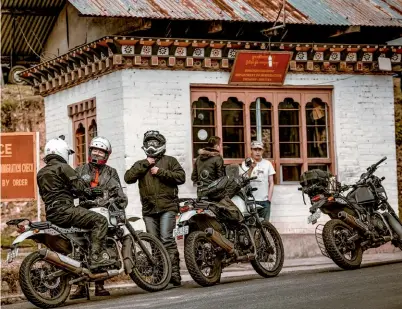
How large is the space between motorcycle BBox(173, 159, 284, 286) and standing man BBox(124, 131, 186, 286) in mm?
315

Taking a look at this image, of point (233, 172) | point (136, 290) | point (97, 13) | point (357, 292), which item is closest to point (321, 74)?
point (233, 172)

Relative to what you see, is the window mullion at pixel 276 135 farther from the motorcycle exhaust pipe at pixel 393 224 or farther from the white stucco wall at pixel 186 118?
the motorcycle exhaust pipe at pixel 393 224

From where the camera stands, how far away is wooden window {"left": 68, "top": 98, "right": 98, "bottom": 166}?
2077cm

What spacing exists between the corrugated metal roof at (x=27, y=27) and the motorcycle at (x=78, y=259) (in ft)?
30.7

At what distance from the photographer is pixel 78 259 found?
1344 cm

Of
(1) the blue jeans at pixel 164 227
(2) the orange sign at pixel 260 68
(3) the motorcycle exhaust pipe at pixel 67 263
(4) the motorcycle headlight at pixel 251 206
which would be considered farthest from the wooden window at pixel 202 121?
(3) the motorcycle exhaust pipe at pixel 67 263

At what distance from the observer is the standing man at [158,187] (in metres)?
15.1

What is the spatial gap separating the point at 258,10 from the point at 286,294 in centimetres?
915

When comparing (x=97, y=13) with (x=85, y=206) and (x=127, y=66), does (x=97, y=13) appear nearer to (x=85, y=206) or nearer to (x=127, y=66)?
(x=127, y=66)

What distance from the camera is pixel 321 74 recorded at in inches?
825

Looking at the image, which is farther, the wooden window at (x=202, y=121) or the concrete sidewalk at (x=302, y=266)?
the wooden window at (x=202, y=121)

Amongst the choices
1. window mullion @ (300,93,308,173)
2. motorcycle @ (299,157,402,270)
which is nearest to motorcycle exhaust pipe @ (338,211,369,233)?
motorcycle @ (299,157,402,270)

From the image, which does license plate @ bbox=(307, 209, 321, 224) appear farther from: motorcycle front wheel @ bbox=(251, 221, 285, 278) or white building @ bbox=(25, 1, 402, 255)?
white building @ bbox=(25, 1, 402, 255)

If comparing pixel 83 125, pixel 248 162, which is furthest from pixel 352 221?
pixel 83 125
